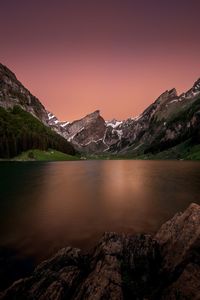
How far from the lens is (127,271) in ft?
43.3

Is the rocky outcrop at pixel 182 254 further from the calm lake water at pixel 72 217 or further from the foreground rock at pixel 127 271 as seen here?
the calm lake water at pixel 72 217

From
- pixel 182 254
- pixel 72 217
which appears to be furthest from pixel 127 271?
pixel 72 217

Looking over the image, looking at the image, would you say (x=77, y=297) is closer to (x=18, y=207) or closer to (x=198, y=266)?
(x=198, y=266)

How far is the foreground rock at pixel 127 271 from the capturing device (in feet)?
36.7

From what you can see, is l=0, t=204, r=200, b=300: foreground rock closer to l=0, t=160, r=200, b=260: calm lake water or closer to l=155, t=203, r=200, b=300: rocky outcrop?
l=155, t=203, r=200, b=300: rocky outcrop

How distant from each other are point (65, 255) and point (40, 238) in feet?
29.9

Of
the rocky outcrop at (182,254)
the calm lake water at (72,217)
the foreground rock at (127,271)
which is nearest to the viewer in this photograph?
the rocky outcrop at (182,254)

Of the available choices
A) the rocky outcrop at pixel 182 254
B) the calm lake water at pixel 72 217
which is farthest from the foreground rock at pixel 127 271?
the calm lake water at pixel 72 217

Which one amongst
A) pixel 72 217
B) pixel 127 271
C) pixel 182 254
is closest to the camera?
pixel 127 271

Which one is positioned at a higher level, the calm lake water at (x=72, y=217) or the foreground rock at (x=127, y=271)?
the foreground rock at (x=127, y=271)

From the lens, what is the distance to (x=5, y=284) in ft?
48.4

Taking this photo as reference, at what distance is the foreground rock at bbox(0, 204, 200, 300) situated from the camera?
11.2 meters

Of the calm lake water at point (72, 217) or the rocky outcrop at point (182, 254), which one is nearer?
the rocky outcrop at point (182, 254)

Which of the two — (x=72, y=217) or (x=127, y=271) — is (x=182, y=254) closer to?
Answer: (x=127, y=271)
